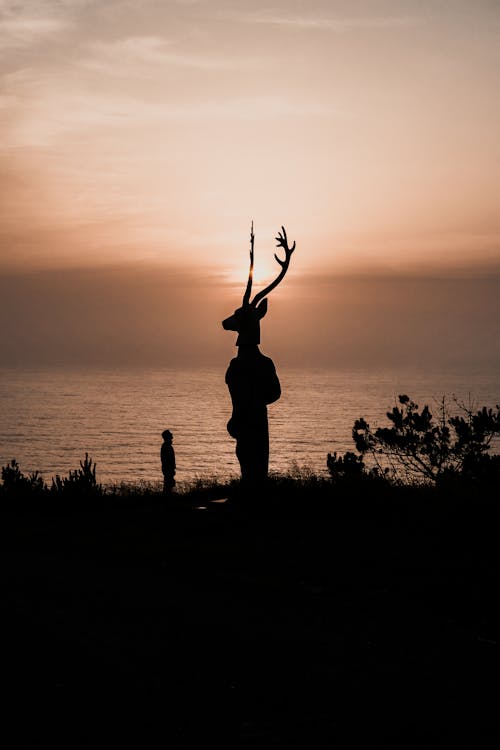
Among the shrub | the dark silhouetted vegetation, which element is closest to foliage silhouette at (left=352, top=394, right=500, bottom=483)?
the dark silhouetted vegetation

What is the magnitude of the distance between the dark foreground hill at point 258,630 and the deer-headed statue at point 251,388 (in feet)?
7.21

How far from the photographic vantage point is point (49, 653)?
7367 mm

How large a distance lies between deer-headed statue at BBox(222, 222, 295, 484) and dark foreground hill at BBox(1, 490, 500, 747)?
220 cm

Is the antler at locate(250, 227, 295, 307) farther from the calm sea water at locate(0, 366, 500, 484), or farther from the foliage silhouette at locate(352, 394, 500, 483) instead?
the calm sea water at locate(0, 366, 500, 484)

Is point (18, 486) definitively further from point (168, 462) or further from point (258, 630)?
point (258, 630)

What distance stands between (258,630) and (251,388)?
27.6ft

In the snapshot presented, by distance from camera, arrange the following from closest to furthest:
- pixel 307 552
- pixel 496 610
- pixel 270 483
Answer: pixel 496 610
pixel 307 552
pixel 270 483

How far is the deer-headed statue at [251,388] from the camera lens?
16.0 m

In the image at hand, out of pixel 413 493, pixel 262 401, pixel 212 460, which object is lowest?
pixel 212 460

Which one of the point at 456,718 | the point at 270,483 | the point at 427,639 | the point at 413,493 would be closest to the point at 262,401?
the point at 270,483

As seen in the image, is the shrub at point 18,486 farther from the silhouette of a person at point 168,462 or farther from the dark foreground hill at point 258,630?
the dark foreground hill at point 258,630

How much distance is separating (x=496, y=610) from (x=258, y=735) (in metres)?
4.01

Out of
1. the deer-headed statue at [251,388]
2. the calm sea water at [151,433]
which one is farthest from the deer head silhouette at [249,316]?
the calm sea water at [151,433]

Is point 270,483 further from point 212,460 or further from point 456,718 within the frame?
point 212,460
